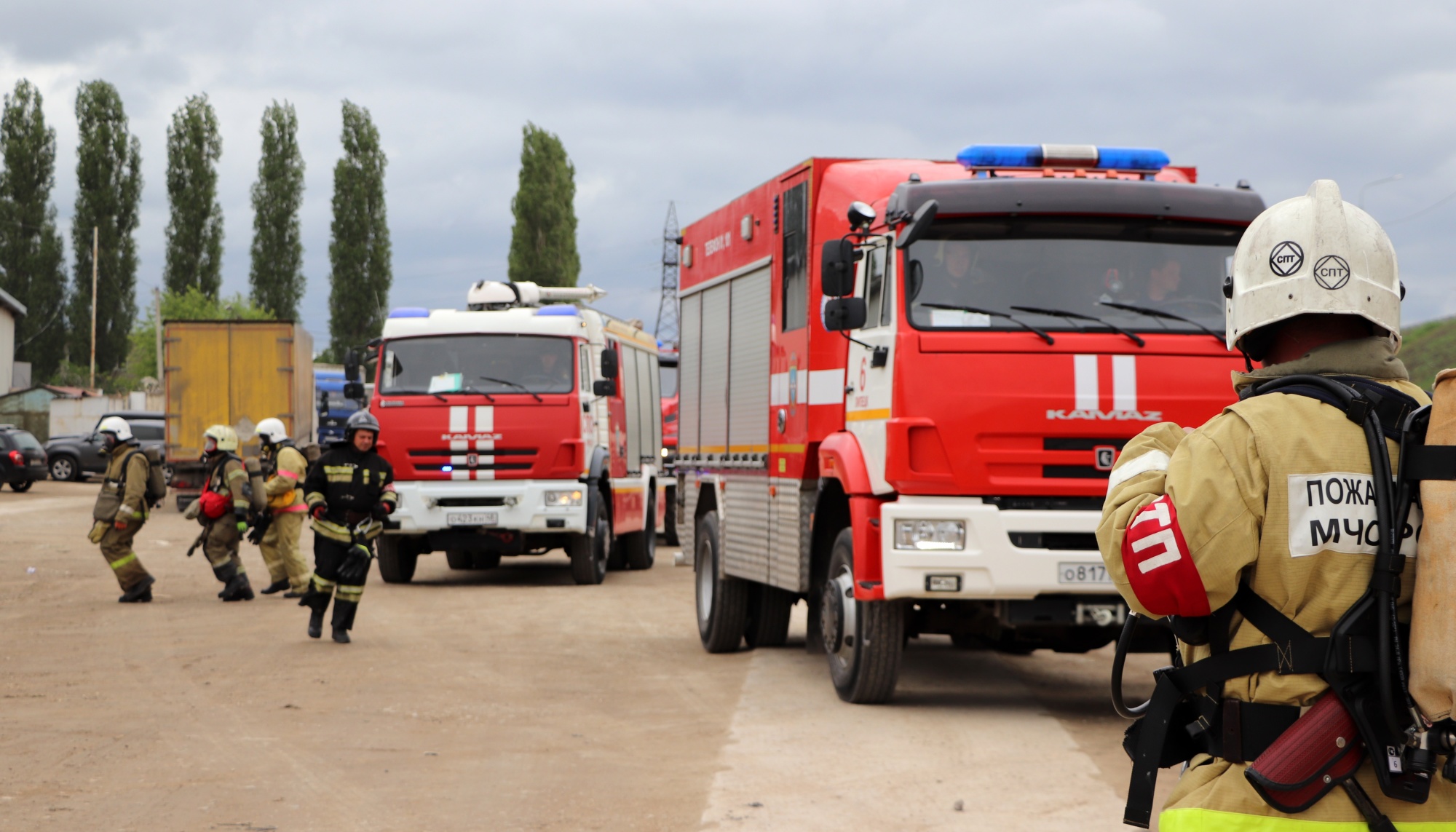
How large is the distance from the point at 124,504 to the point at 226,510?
957mm

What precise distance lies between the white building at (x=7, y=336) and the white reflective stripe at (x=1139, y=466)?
70.4 metres

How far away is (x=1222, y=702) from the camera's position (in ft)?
8.90

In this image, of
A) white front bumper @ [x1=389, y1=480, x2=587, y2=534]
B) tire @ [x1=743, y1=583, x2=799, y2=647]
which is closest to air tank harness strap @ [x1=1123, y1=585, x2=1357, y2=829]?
tire @ [x1=743, y1=583, x2=799, y2=647]

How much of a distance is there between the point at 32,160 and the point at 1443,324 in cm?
5879

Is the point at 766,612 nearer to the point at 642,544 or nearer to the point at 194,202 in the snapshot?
the point at 642,544

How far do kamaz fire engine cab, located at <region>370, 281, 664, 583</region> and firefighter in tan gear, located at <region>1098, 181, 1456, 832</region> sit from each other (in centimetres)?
1498

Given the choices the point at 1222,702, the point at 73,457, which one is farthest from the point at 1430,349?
the point at 1222,702

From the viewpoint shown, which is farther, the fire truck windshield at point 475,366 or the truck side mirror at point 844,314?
the fire truck windshield at point 475,366

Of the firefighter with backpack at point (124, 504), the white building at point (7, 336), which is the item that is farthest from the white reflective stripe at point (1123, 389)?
the white building at point (7, 336)

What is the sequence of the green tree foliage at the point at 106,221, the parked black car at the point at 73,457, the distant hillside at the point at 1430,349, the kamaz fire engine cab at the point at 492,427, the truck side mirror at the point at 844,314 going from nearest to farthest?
the truck side mirror at the point at 844,314 → the kamaz fire engine cab at the point at 492,427 → the parked black car at the point at 73,457 → the distant hillside at the point at 1430,349 → the green tree foliage at the point at 106,221

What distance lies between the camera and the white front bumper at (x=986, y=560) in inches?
329

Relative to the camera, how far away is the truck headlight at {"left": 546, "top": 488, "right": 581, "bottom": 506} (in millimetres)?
17609

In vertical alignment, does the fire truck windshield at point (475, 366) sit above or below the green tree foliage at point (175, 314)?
below

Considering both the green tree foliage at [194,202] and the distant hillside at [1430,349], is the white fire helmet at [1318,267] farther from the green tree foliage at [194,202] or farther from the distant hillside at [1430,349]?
the green tree foliage at [194,202]
